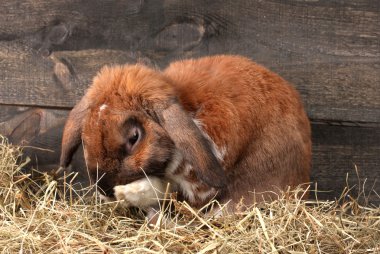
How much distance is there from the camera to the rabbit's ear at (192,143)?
311 centimetres

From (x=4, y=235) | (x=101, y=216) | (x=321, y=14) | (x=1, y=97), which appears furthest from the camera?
(x=1, y=97)

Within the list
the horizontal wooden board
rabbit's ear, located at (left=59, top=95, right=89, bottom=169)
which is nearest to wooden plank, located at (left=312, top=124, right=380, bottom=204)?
the horizontal wooden board

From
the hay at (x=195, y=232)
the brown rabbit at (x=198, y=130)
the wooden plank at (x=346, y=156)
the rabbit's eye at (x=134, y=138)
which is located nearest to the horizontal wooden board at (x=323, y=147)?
the wooden plank at (x=346, y=156)

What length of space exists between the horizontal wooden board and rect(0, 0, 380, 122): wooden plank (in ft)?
0.33

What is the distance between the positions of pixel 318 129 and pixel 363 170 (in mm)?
346

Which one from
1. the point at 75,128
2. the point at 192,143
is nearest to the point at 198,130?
the point at 192,143

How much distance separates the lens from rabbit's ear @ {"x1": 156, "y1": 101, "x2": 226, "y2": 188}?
3105mm

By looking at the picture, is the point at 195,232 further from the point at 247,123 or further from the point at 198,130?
the point at 247,123

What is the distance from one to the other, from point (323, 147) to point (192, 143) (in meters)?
1.21

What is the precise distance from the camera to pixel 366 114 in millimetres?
3990

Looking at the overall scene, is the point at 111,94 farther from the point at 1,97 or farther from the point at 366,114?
the point at 366,114

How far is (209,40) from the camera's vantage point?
3973 millimetres

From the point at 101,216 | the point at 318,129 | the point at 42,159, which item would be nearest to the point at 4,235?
the point at 101,216

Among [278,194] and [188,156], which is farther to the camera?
[278,194]
